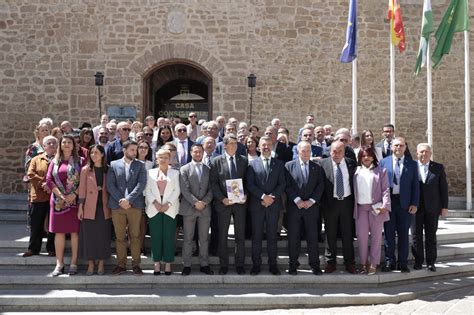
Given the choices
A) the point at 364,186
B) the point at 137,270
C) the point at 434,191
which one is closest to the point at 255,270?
the point at 137,270

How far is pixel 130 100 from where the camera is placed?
45.2 ft

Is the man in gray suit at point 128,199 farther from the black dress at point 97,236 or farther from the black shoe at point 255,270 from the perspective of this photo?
the black shoe at point 255,270

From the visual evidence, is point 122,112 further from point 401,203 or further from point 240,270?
point 401,203

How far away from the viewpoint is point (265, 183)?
687 cm

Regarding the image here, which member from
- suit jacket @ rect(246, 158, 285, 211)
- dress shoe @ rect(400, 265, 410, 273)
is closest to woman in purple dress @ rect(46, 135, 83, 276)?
suit jacket @ rect(246, 158, 285, 211)

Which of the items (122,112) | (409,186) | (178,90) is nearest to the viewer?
(409,186)

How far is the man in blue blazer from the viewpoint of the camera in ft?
23.1

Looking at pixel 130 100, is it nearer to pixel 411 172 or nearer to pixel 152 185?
pixel 152 185

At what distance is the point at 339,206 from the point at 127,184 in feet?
9.33

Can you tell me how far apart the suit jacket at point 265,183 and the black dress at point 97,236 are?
1.94 m

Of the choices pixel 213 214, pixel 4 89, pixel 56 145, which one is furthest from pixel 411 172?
pixel 4 89

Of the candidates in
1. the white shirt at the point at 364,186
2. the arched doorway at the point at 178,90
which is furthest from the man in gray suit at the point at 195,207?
the arched doorway at the point at 178,90

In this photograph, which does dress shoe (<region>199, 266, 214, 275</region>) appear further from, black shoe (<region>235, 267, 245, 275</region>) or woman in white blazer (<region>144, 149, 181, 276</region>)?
woman in white blazer (<region>144, 149, 181, 276</region>)

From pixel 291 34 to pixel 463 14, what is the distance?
433 centimetres
